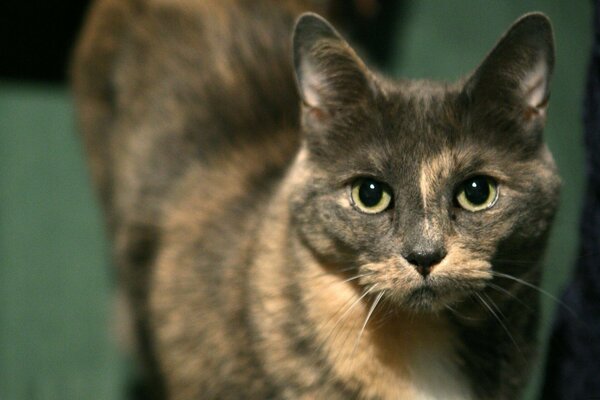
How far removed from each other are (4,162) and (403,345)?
1.62m

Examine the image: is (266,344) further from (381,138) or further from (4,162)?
(4,162)

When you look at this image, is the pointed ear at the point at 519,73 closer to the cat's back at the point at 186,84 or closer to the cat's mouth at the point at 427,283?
the cat's mouth at the point at 427,283

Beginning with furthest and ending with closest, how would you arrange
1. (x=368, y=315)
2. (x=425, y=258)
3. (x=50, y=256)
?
(x=50, y=256), (x=368, y=315), (x=425, y=258)

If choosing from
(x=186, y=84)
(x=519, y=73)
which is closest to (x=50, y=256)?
(x=186, y=84)

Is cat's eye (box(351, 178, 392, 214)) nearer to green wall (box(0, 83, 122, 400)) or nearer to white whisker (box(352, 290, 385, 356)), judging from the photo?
white whisker (box(352, 290, 385, 356))

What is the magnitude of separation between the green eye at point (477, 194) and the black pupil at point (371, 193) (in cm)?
12

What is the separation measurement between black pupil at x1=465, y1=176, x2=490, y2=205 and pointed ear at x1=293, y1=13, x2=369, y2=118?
23 cm

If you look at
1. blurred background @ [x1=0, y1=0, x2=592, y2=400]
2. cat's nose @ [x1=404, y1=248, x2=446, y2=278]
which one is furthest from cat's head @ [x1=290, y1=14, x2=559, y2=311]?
blurred background @ [x1=0, y1=0, x2=592, y2=400]

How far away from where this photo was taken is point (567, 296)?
1.48 m

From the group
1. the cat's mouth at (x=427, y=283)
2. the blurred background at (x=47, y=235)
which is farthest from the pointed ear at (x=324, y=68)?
the blurred background at (x=47, y=235)

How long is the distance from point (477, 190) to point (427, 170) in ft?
0.29

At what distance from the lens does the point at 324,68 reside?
4.43ft

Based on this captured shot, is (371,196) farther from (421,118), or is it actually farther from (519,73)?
(519,73)

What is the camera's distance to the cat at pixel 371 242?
125 centimetres
